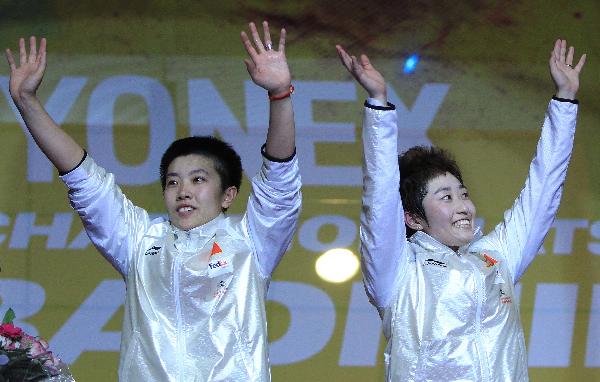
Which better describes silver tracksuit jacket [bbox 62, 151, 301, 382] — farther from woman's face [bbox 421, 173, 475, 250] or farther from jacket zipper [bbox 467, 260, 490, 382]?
jacket zipper [bbox 467, 260, 490, 382]

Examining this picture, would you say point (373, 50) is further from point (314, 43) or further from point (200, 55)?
point (200, 55)

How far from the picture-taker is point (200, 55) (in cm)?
482

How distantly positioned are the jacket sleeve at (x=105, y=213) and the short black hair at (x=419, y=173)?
78 centimetres

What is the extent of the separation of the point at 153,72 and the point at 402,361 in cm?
218

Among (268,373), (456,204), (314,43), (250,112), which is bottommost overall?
(268,373)

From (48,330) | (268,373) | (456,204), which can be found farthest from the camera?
(48,330)

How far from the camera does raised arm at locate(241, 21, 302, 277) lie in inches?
118

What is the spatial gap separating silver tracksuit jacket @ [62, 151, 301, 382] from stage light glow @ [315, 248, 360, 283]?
1568mm

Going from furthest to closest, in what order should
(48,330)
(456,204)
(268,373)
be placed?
(48,330), (456,204), (268,373)

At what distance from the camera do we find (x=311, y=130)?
4824mm

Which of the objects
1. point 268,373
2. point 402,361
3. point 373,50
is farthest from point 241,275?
point 373,50

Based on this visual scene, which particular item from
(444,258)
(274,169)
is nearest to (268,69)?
(274,169)

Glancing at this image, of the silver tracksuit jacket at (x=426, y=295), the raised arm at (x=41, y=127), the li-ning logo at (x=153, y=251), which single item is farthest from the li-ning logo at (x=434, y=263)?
the raised arm at (x=41, y=127)

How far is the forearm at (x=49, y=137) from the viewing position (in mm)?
3072
